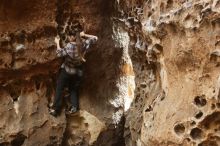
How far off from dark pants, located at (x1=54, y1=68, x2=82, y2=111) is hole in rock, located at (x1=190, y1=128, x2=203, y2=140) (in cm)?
272

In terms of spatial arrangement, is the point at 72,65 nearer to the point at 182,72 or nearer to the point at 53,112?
the point at 53,112

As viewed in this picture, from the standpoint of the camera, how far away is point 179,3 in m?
4.47

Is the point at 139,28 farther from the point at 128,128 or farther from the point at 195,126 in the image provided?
the point at 195,126

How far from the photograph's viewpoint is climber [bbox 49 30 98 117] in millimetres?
6109

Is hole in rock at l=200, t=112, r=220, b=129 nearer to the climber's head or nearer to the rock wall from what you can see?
the rock wall

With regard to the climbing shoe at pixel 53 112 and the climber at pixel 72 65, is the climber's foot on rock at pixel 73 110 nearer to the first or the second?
the climber at pixel 72 65

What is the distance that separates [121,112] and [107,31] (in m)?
1.31

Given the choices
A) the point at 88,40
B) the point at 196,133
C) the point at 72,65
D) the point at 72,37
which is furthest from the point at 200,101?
the point at 72,37

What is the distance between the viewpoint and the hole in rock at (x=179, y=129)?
411cm

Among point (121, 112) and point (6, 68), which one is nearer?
point (6, 68)

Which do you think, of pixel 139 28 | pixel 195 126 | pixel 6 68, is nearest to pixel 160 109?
pixel 195 126

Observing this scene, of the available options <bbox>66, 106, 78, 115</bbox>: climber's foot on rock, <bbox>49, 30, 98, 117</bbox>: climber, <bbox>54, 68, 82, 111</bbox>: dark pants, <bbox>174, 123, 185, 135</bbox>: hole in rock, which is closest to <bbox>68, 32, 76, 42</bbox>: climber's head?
<bbox>49, 30, 98, 117</bbox>: climber

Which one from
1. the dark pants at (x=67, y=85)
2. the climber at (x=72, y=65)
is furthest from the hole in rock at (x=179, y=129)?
the dark pants at (x=67, y=85)

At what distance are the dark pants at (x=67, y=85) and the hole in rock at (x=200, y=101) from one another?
2660 millimetres
